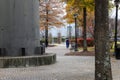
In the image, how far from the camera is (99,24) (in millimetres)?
10445

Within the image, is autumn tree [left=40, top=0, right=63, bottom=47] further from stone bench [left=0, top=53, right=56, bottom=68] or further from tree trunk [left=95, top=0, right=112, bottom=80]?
tree trunk [left=95, top=0, right=112, bottom=80]

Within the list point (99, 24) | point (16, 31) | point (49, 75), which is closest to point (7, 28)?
point (16, 31)

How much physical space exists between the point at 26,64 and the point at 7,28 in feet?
9.39

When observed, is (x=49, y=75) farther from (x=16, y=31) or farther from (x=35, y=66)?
(x=16, y=31)

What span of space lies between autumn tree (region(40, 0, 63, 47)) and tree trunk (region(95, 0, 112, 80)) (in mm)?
49528

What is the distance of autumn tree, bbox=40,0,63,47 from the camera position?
60562mm

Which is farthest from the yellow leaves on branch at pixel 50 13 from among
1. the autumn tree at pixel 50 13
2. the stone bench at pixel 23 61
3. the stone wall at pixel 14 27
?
the stone bench at pixel 23 61

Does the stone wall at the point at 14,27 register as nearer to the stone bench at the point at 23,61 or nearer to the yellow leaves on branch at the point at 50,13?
the stone bench at the point at 23,61

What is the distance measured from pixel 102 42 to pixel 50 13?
172ft

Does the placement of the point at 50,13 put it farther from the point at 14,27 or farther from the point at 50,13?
the point at 14,27

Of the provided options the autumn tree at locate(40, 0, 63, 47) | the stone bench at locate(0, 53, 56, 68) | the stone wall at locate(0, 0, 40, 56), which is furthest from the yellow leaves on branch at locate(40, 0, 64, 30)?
the stone bench at locate(0, 53, 56, 68)

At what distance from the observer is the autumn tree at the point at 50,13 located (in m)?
60.6

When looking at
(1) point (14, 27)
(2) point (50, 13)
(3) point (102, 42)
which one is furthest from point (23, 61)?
(2) point (50, 13)

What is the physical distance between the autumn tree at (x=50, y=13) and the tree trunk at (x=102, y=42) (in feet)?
162
